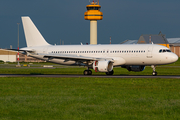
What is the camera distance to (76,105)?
15047 mm

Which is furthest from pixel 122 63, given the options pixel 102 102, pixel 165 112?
pixel 165 112

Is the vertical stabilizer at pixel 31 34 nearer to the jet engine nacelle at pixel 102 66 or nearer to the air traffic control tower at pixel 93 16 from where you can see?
the jet engine nacelle at pixel 102 66

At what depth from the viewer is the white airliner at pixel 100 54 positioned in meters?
38.6

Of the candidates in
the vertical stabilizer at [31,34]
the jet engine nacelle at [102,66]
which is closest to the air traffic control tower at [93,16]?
the vertical stabilizer at [31,34]

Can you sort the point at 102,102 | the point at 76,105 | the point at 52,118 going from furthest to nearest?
the point at 102,102 < the point at 76,105 < the point at 52,118

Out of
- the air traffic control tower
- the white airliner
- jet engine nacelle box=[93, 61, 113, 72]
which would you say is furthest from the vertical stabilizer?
the air traffic control tower

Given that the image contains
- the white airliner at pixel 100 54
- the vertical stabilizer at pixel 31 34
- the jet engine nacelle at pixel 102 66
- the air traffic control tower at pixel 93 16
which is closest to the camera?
the jet engine nacelle at pixel 102 66

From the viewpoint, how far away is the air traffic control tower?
13462 centimetres

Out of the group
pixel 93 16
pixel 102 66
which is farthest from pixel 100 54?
pixel 93 16

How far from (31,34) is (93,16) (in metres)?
89.0

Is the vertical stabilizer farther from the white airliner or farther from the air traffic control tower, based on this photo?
the air traffic control tower

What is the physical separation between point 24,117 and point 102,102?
4.99 meters

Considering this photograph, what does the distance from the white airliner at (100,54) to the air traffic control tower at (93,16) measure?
8839 cm

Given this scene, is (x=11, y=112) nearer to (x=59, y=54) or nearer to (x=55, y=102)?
(x=55, y=102)
